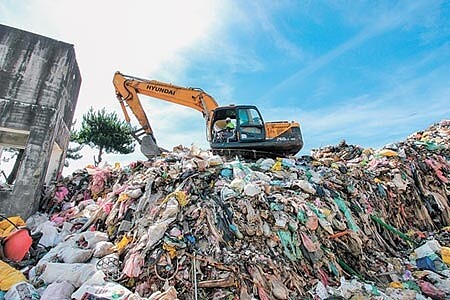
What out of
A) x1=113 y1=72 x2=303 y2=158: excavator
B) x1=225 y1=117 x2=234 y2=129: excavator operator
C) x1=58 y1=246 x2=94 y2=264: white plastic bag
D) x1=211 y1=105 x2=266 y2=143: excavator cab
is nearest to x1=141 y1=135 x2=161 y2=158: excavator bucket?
x1=113 y1=72 x2=303 y2=158: excavator

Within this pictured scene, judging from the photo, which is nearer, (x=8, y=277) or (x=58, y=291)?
(x=58, y=291)

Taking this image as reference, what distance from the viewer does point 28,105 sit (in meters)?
5.98

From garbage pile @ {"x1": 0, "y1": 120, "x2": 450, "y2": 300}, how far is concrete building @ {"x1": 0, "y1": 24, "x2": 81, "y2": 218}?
0.72 metres

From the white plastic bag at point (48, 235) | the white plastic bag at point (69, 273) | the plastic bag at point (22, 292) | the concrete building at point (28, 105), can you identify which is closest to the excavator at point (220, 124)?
the concrete building at point (28, 105)

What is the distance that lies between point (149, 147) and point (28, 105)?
350cm

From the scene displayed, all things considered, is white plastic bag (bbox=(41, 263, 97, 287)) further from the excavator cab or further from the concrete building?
the excavator cab

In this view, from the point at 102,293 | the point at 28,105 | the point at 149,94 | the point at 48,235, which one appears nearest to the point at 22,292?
the point at 102,293

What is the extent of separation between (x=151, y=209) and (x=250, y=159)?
415 centimetres

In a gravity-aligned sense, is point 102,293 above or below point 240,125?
below

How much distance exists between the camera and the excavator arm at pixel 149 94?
9094mm

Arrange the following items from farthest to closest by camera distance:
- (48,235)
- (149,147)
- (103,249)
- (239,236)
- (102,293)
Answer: (149,147) < (48,235) < (239,236) < (103,249) < (102,293)

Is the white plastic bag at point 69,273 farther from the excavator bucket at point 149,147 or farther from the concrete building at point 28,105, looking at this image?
the excavator bucket at point 149,147

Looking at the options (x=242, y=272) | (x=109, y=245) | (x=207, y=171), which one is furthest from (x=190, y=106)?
(x=242, y=272)

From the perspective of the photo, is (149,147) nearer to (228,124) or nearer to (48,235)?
(228,124)
